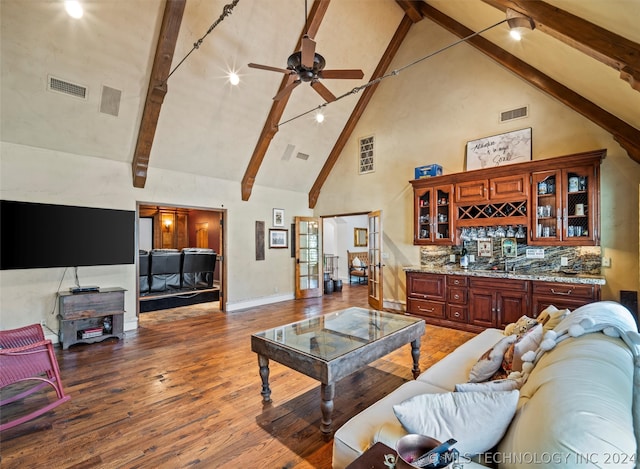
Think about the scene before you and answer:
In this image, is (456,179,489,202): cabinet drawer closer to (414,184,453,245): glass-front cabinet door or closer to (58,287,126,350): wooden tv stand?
(414,184,453,245): glass-front cabinet door

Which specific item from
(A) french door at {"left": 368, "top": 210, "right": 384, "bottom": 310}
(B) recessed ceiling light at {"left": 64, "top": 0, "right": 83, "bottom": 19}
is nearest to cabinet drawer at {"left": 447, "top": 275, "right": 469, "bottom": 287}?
(A) french door at {"left": 368, "top": 210, "right": 384, "bottom": 310}

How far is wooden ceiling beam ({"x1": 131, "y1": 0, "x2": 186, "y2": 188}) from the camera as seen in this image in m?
3.85

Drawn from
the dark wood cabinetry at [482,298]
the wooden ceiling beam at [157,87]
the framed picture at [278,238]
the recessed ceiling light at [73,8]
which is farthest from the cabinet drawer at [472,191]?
the recessed ceiling light at [73,8]

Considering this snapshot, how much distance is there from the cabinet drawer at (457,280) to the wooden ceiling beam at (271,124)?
4236 mm

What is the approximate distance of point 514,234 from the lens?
491cm

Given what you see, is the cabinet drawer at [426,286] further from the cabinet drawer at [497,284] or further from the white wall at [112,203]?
the white wall at [112,203]

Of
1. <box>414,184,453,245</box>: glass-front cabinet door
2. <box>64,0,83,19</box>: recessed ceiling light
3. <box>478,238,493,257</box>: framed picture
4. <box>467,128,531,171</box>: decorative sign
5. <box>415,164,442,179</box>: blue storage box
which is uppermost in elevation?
<box>64,0,83,19</box>: recessed ceiling light

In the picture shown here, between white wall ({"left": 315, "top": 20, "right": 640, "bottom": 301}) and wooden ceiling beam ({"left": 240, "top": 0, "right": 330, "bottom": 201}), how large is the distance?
2.11m

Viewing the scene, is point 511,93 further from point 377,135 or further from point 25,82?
point 25,82

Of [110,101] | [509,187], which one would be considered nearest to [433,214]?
[509,187]

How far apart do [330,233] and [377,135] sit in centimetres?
501

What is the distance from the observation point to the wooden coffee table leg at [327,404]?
225 centimetres

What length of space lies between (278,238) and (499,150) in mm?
4989

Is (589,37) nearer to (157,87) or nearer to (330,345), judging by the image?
(330,345)
